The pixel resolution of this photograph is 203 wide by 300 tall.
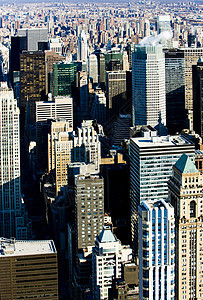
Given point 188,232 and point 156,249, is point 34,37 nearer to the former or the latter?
point 188,232

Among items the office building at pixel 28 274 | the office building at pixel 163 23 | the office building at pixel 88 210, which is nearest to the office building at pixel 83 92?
the office building at pixel 163 23

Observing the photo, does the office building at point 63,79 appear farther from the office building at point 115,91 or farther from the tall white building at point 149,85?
the tall white building at point 149,85

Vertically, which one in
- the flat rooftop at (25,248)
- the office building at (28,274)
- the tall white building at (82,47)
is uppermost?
the tall white building at (82,47)

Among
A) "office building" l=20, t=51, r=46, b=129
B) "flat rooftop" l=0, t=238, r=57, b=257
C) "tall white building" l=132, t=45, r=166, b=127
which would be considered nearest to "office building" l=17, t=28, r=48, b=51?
"office building" l=20, t=51, r=46, b=129

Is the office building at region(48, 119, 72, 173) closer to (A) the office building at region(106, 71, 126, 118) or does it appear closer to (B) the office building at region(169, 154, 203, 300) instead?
(A) the office building at region(106, 71, 126, 118)

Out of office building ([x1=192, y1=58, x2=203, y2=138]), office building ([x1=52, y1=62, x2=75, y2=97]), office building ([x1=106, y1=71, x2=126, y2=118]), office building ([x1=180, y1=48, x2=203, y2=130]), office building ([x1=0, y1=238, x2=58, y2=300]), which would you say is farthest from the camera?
office building ([x1=52, y1=62, x2=75, y2=97])

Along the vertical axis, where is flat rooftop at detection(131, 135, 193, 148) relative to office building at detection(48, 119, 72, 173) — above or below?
above
